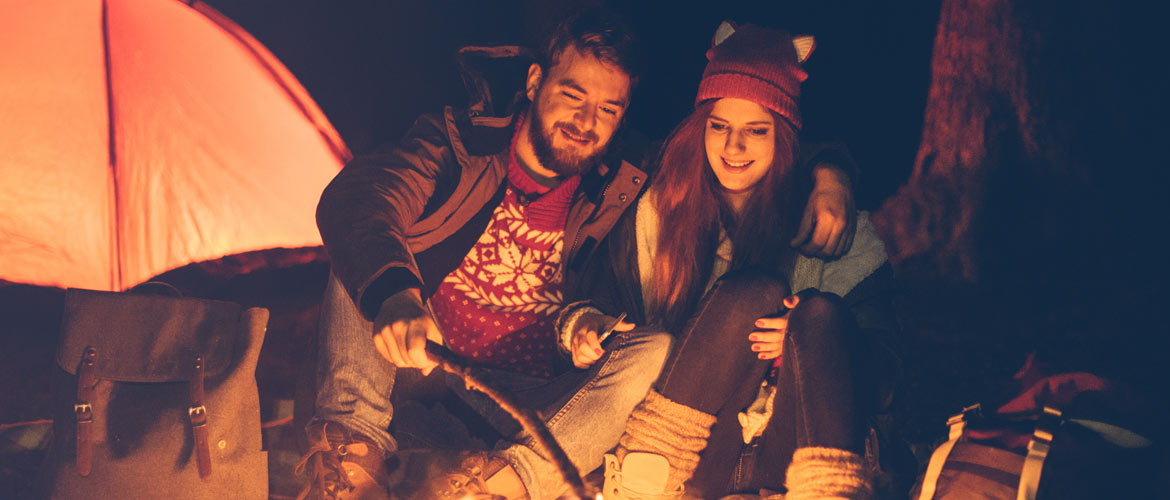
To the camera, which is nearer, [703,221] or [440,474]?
[440,474]

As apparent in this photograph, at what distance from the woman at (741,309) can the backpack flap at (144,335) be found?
0.88 m

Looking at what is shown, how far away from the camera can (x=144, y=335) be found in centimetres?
172

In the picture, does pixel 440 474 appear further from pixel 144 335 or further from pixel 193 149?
pixel 193 149

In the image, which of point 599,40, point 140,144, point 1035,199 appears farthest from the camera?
point 140,144

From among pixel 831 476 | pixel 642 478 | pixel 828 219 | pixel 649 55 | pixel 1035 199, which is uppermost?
pixel 649 55

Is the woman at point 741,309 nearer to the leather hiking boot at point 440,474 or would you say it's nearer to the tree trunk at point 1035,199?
the leather hiking boot at point 440,474

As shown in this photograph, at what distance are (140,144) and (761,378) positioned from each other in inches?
86.1

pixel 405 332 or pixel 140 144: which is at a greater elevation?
pixel 140 144

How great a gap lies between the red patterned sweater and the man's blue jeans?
1.05 ft

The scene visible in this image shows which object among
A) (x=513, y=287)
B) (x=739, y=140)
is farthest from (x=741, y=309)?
(x=513, y=287)

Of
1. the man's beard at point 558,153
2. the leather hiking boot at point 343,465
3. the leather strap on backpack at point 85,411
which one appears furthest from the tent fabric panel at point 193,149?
the leather hiking boot at point 343,465

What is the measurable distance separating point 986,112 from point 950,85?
140 millimetres

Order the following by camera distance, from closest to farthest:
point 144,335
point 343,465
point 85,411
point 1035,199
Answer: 1. point 343,465
2. point 85,411
3. point 144,335
4. point 1035,199

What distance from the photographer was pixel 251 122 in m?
2.53
